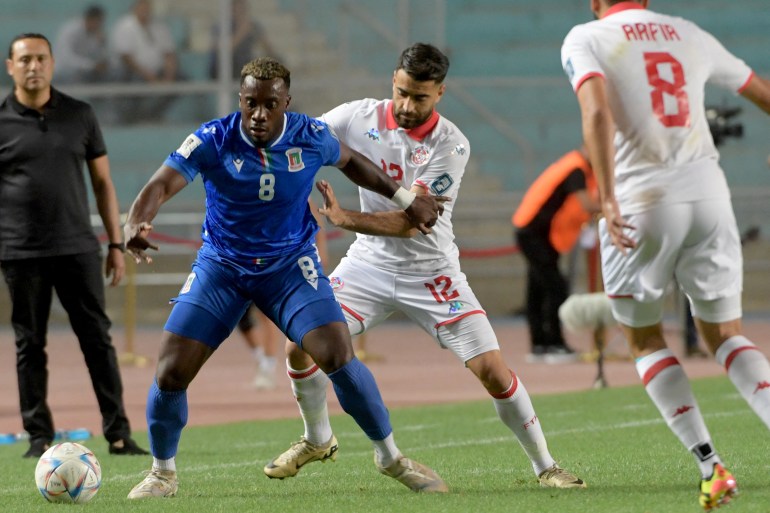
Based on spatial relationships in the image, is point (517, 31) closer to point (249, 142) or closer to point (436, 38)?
point (436, 38)

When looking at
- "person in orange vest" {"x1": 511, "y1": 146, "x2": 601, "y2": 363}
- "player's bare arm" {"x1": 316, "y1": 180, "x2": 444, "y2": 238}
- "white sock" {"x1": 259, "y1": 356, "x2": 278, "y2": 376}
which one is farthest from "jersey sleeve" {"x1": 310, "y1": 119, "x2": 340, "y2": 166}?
"person in orange vest" {"x1": 511, "y1": 146, "x2": 601, "y2": 363}

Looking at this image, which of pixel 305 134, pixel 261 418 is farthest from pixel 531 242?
pixel 305 134

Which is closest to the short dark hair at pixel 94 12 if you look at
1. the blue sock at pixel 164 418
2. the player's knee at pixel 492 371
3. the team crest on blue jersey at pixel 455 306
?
the team crest on blue jersey at pixel 455 306

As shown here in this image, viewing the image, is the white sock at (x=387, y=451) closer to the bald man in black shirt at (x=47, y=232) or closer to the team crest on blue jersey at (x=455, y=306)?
the team crest on blue jersey at (x=455, y=306)

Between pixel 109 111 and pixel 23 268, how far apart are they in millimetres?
12308

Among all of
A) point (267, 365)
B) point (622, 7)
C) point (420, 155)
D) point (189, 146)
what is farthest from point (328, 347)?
point (267, 365)

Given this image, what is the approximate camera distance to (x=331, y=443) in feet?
23.5

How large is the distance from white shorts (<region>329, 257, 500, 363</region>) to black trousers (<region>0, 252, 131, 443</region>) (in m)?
2.04

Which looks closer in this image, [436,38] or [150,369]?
[150,369]

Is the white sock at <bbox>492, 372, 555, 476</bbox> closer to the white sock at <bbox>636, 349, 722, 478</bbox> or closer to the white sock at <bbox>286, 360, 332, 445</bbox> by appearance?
the white sock at <bbox>636, 349, 722, 478</bbox>

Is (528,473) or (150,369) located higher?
(528,473)

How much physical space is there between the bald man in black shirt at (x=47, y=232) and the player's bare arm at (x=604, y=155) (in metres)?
4.01

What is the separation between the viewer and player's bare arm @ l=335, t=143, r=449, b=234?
256 inches

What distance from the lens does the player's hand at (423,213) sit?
649 centimetres
